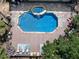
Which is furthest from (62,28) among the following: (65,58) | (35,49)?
(65,58)

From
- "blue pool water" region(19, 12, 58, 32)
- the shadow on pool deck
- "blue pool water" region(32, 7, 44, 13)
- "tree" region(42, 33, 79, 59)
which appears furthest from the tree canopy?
"blue pool water" region(32, 7, 44, 13)

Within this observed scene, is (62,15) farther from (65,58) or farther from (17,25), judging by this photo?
(65,58)

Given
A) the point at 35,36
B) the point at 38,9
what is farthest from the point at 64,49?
the point at 38,9

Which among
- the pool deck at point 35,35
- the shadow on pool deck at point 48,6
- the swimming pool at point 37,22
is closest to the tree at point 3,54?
the pool deck at point 35,35

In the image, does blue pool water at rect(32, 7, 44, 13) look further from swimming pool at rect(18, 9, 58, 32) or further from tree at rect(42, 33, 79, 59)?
tree at rect(42, 33, 79, 59)

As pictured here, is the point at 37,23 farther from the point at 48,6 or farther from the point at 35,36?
the point at 48,6

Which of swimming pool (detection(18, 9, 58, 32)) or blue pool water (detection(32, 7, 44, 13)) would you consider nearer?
swimming pool (detection(18, 9, 58, 32))

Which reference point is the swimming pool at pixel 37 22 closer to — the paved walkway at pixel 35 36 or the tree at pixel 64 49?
A: the paved walkway at pixel 35 36

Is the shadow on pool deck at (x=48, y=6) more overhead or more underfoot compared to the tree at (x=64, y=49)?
more overhead
